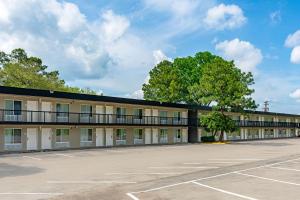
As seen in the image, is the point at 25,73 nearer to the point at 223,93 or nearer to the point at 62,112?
the point at 62,112

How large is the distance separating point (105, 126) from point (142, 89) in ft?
97.9

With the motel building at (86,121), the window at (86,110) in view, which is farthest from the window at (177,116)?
the window at (86,110)

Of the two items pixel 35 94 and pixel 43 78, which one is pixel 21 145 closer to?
pixel 35 94

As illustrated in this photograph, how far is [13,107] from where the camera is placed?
34781mm

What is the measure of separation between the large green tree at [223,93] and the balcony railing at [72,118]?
6249 millimetres

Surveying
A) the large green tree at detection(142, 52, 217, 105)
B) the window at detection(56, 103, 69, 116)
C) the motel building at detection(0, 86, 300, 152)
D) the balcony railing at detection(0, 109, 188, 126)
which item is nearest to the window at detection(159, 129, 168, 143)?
the motel building at detection(0, 86, 300, 152)

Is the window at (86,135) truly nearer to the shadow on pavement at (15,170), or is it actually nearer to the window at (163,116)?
the window at (163,116)

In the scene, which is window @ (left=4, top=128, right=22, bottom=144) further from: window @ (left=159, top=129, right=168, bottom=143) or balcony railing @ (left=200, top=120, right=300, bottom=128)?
balcony railing @ (left=200, top=120, right=300, bottom=128)

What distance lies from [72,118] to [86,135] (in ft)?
9.31

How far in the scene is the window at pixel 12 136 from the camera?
33875 mm

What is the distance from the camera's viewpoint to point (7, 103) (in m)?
34.4

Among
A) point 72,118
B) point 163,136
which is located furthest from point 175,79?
point 72,118

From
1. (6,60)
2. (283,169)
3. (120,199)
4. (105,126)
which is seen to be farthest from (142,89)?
(120,199)

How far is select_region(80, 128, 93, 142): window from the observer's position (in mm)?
40559
